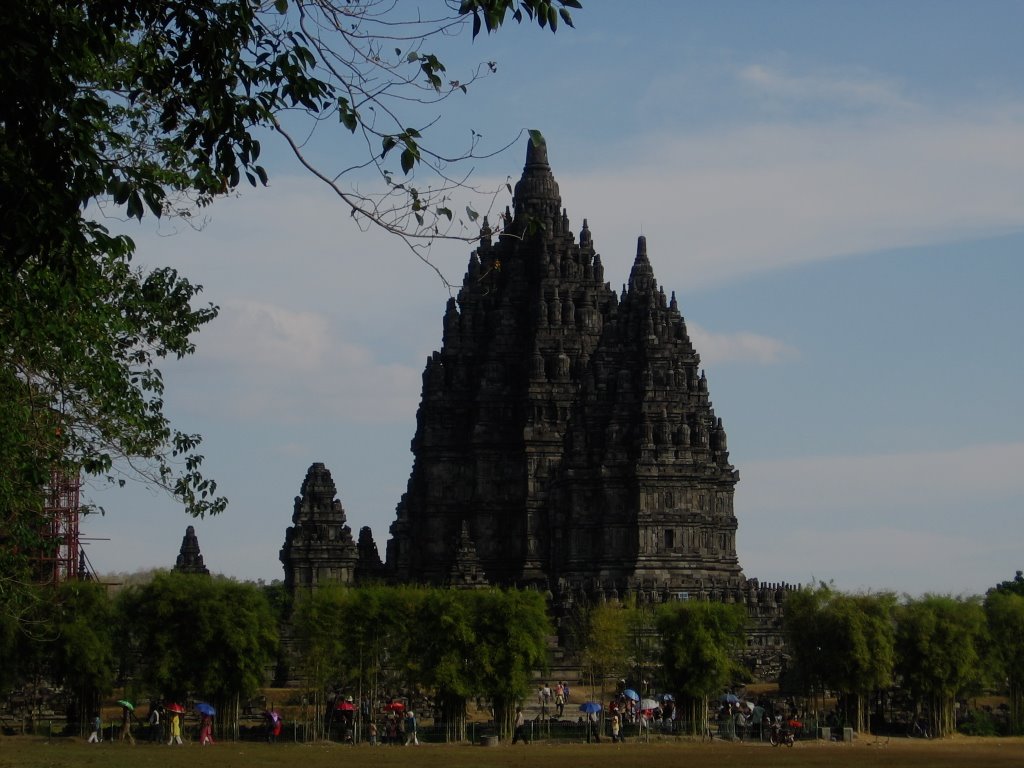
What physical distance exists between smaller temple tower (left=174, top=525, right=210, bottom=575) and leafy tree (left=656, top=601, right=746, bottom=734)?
38.5 m

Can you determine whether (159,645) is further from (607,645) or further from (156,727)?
(607,645)

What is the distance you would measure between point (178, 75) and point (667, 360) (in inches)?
3147

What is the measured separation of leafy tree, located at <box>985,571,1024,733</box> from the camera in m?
65.4

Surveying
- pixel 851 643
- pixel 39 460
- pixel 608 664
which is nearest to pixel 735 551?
pixel 608 664

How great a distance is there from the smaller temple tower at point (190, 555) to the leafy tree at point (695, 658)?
1517 inches

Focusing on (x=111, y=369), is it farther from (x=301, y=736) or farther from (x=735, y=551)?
(x=735, y=551)

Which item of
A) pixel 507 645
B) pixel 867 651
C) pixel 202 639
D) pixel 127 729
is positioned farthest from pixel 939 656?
pixel 127 729

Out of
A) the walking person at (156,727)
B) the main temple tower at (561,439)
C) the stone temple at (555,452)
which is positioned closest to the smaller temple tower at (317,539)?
the stone temple at (555,452)

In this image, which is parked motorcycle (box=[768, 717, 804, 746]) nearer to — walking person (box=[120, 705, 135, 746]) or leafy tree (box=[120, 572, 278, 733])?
leafy tree (box=[120, 572, 278, 733])

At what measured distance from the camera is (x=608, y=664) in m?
71.1

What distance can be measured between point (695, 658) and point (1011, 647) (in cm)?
1203

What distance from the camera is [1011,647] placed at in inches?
2608

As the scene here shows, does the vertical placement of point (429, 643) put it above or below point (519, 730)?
above

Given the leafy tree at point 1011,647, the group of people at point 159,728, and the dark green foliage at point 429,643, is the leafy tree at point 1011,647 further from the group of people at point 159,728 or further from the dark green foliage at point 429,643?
the group of people at point 159,728
